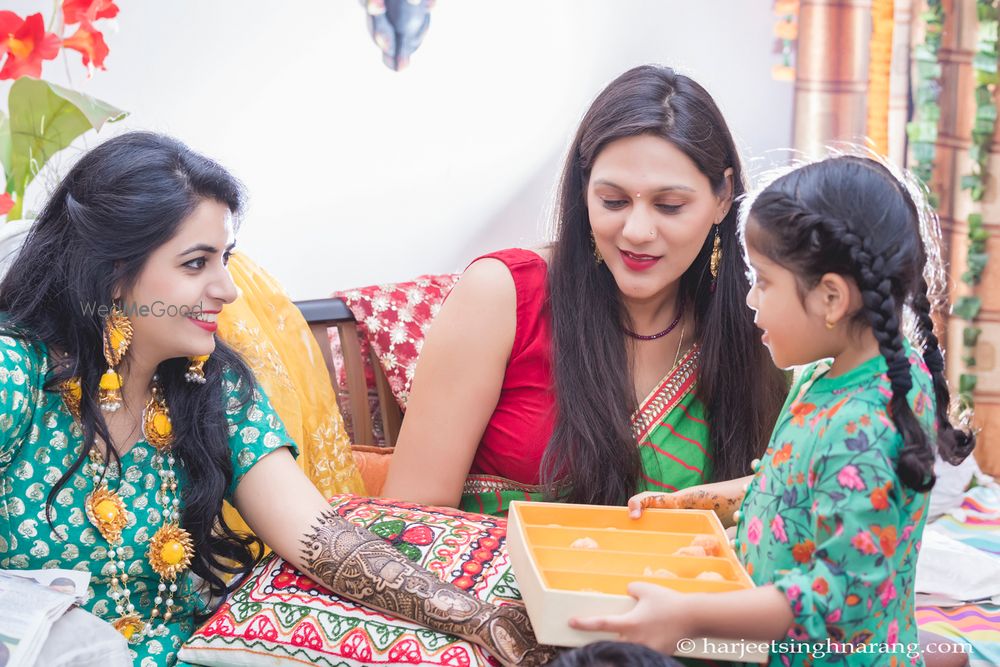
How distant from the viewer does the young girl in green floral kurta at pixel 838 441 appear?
3.98ft

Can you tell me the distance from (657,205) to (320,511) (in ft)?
2.54

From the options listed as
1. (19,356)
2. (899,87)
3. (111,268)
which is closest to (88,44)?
(111,268)

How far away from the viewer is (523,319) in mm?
2004

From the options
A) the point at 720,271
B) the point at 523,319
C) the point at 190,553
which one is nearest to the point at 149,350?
the point at 190,553

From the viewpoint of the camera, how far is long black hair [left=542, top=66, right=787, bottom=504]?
186 cm

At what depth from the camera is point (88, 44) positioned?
2045 mm

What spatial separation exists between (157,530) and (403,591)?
41cm

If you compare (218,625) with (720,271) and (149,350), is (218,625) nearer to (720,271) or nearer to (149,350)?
(149,350)

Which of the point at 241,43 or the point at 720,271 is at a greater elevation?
the point at 241,43

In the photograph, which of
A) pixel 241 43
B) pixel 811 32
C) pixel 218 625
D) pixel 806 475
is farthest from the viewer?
pixel 811 32

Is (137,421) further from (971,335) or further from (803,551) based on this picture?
(971,335)

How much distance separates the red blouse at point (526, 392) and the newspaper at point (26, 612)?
0.84m

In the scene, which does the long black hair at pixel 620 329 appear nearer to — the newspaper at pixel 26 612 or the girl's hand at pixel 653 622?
the girl's hand at pixel 653 622

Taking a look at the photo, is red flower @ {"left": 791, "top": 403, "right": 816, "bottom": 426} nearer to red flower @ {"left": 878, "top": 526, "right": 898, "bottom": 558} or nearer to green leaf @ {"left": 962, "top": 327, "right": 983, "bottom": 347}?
red flower @ {"left": 878, "top": 526, "right": 898, "bottom": 558}
